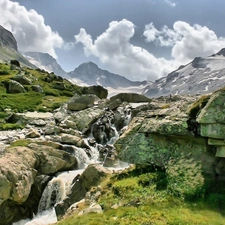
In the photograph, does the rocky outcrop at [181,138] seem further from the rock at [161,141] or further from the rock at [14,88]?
the rock at [14,88]

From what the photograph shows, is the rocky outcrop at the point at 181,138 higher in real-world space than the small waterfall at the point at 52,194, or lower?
higher

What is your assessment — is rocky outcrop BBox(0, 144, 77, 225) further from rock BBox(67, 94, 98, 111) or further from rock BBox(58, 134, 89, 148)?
rock BBox(67, 94, 98, 111)

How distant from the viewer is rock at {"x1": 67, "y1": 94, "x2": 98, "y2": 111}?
58469mm

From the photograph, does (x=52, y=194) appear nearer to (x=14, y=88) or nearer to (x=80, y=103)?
(x=80, y=103)

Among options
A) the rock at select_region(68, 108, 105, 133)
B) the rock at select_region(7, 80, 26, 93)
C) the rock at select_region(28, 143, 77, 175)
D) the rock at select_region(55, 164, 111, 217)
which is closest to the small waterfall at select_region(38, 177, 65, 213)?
the rock at select_region(28, 143, 77, 175)

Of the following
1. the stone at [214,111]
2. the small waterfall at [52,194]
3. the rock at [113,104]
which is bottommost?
the small waterfall at [52,194]

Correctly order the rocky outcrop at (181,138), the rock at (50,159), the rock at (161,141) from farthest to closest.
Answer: the rock at (50,159) → the rock at (161,141) → the rocky outcrop at (181,138)

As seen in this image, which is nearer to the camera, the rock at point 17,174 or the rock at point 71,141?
the rock at point 17,174

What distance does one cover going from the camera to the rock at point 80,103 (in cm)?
5847

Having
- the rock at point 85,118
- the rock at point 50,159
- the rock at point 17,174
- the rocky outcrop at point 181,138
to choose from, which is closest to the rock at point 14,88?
the rock at point 85,118

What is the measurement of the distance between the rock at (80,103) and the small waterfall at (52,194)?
3074 centimetres

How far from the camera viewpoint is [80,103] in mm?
59188

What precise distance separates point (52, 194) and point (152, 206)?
15588 millimetres

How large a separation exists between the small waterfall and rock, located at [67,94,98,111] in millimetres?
30741
